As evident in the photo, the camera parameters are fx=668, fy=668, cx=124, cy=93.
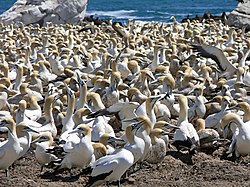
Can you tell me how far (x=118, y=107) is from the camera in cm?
1009

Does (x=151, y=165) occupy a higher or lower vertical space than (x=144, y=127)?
lower

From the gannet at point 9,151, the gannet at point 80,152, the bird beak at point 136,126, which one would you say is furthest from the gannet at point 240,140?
the gannet at point 9,151

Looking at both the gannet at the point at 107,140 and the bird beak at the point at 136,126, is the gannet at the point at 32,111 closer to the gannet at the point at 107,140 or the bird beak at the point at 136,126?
the gannet at the point at 107,140

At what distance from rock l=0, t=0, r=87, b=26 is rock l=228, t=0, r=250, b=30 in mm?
6940

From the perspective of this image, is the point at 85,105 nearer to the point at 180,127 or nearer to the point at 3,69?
the point at 180,127

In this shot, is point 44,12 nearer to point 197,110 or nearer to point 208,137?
point 197,110

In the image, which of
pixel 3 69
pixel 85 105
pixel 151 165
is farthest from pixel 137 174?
pixel 3 69

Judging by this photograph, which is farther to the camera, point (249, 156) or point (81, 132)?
point (249, 156)

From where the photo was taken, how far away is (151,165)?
8781 mm

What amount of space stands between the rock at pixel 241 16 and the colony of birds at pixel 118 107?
6.65 m

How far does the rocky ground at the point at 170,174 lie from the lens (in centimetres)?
805

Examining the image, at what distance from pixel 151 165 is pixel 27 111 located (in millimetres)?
2913

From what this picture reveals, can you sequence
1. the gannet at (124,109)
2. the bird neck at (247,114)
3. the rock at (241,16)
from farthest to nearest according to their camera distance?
the rock at (241,16) → the gannet at (124,109) → the bird neck at (247,114)

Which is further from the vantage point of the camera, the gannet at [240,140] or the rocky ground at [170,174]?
the gannet at [240,140]
